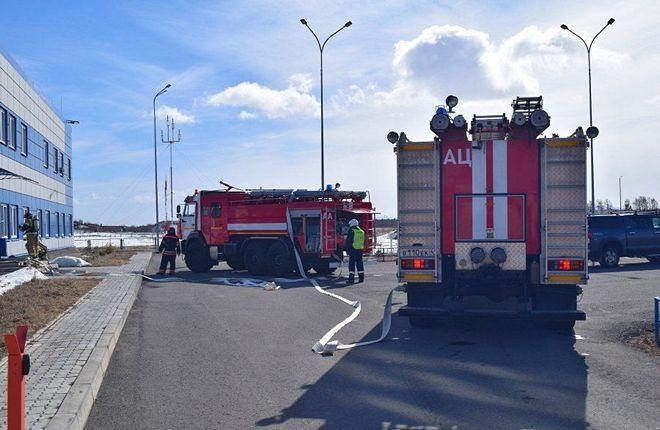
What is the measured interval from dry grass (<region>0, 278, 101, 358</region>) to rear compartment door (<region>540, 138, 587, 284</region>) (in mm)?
7170

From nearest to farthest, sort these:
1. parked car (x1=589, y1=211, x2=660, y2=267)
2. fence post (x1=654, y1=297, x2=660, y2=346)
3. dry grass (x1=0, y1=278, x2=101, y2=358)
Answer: fence post (x1=654, y1=297, x2=660, y2=346) < dry grass (x1=0, y1=278, x2=101, y2=358) < parked car (x1=589, y1=211, x2=660, y2=267)

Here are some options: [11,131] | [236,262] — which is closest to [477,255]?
[236,262]

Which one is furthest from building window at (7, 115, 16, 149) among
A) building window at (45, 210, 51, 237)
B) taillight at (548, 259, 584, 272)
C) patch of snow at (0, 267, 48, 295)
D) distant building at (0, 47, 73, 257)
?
taillight at (548, 259, 584, 272)

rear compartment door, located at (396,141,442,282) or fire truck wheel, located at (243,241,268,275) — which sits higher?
rear compartment door, located at (396,141,442,282)

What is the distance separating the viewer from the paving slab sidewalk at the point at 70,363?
5.77m

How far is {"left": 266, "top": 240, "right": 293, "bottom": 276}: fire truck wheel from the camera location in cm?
2145

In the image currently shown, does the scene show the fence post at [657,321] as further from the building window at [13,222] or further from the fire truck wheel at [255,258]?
the building window at [13,222]

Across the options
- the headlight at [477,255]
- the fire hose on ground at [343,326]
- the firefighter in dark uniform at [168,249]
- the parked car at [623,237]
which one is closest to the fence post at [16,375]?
the fire hose on ground at [343,326]

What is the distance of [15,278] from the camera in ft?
54.9

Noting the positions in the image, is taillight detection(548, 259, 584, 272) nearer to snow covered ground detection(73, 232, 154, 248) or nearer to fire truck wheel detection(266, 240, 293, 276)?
fire truck wheel detection(266, 240, 293, 276)

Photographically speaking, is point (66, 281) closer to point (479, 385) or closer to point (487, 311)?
point (487, 311)

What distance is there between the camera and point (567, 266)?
32.1 ft

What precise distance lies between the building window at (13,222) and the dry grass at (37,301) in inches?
660

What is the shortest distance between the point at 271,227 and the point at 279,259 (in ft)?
3.42
